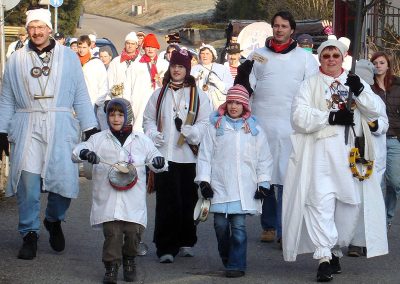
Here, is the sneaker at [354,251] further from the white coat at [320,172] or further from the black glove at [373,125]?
the black glove at [373,125]

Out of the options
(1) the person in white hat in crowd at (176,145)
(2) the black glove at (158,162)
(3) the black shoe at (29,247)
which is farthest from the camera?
(1) the person in white hat in crowd at (176,145)

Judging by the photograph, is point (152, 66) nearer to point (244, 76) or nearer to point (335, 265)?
point (244, 76)

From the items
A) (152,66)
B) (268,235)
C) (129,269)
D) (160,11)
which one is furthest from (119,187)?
(160,11)

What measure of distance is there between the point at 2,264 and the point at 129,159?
4.77ft

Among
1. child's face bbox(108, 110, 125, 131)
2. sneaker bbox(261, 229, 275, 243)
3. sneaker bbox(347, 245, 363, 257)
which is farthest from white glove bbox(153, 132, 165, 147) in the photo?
sneaker bbox(347, 245, 363, 257)

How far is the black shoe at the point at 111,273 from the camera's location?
8758 mm

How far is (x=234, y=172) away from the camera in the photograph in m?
9.27

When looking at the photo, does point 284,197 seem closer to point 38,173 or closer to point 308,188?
point 308,188

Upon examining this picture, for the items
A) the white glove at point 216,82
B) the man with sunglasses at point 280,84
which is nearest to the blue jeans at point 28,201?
the man with sunglasses at point 280,84

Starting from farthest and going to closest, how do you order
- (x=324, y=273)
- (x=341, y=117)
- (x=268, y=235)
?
(x=268, y=235), (x=341, y=117), (x=324, y=273)

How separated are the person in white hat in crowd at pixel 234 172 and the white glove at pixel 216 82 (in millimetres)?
5990

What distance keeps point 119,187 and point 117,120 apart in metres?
0.53

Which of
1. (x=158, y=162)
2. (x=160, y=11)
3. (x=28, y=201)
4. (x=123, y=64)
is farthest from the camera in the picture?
(x=160, y=11)

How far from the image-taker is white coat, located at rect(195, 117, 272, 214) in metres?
9.23
